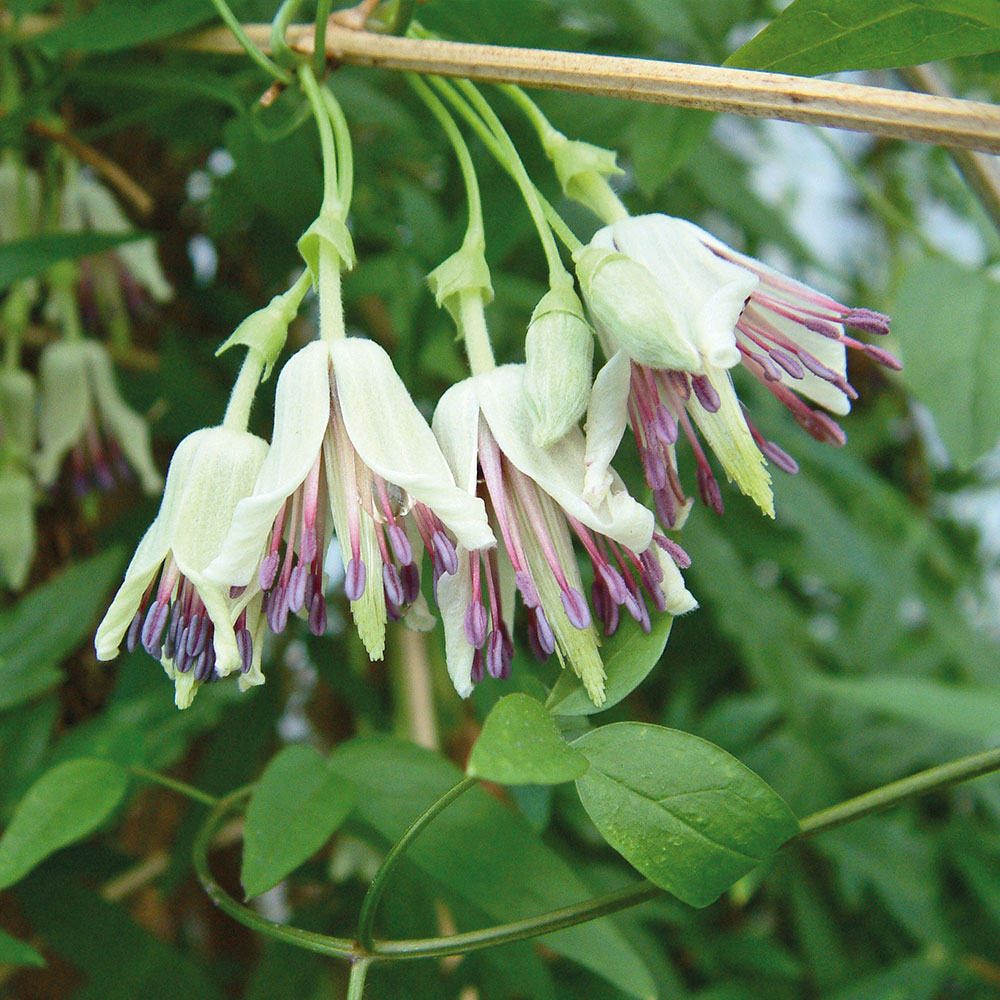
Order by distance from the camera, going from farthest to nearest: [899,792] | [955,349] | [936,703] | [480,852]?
[936,703]
[955,349]
[480,852]
[899,792]

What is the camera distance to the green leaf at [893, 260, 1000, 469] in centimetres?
72

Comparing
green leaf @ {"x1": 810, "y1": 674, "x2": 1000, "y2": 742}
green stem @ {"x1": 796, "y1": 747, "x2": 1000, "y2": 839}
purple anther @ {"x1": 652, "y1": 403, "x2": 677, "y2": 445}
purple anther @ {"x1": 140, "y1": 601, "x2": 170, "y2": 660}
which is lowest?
green leaf @ {"x1": 810, "y1": 674, "x2": 1000, "y2": 742}

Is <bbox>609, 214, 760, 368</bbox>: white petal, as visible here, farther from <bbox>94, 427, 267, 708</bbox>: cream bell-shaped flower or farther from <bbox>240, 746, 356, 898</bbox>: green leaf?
<bbox>240, 746, 356, 898</bbox>: green leaf

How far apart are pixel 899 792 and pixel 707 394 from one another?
0.75ft

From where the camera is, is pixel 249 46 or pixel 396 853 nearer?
pixel 396 853

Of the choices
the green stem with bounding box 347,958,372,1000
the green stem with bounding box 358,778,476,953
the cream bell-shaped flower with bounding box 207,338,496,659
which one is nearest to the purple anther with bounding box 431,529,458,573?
the cream bell-shaped flower with bounding box 207,338,496,659

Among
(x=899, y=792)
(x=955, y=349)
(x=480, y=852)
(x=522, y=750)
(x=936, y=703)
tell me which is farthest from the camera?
(x=936, y=703)

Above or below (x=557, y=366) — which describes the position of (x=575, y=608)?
below

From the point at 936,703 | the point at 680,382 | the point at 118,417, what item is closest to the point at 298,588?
the point at 680,382

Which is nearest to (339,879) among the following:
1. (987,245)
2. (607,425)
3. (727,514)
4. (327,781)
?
(327,781)

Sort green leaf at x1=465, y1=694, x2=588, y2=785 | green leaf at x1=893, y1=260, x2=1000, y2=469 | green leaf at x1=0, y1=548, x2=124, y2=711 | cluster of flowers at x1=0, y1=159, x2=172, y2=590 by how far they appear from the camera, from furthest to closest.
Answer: cluster of flowers at x1=0, y1=159, x2=172, y2=590, green leaf at x1=0, y1=548, x2=124, y2=711, green leaf at x1=893, y1=260, x2=1000, y2=469, green leaf at x1=465, y1=694, x2=588, y2=785

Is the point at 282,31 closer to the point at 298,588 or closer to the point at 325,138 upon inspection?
the point at 325,138

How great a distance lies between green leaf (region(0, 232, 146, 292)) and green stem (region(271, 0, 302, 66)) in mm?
244

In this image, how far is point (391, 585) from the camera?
1.69 ft
